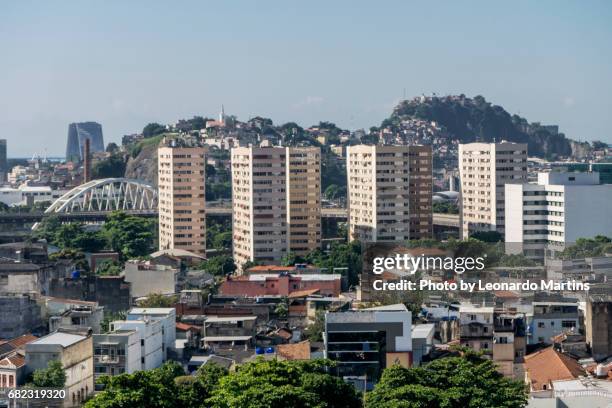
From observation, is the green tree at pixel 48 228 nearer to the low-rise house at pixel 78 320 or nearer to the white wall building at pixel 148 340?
the low-rise house at pixel 78 320

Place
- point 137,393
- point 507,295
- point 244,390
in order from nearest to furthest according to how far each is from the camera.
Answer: point 137,393 → point 244,390 → point 507,295

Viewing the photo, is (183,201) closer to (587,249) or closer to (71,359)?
(587,249)

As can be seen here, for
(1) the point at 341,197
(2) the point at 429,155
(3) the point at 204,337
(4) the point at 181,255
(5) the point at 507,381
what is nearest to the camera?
(5) the point at 507,381

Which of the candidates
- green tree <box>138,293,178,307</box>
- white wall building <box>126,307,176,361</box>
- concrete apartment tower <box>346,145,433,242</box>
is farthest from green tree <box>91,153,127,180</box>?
white wall building <box>126,307,176,361</box>

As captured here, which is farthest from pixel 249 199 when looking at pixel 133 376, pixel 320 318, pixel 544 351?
pixel 133 376

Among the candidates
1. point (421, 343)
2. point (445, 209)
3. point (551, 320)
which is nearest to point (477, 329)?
point (421, 343)

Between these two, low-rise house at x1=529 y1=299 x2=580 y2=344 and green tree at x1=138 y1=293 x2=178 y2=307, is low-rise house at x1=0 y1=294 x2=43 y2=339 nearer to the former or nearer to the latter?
green tree at x1=138 y1=293 x2=178 y2=307

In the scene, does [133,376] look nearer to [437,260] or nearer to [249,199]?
[437,260]
